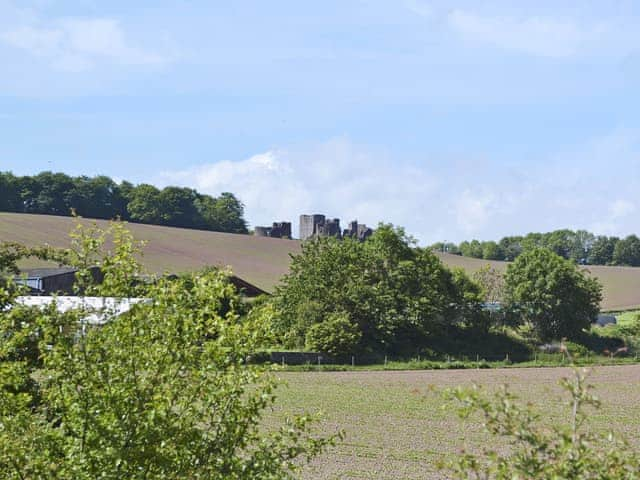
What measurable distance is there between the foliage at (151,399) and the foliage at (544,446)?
2.70 meters

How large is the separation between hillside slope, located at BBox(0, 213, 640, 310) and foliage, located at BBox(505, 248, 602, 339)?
2772 centimetres

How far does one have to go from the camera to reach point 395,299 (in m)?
70.8

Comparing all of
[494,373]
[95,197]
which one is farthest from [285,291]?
[95,197]

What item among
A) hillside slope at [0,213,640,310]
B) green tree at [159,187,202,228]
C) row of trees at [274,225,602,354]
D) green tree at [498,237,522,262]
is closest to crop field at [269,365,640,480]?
row of trees at [274,225,602,354]

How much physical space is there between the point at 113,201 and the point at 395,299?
8168cm

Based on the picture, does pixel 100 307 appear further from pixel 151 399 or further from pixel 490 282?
pixel 490 282

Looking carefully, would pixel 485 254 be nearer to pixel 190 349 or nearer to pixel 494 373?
pixel 494 373

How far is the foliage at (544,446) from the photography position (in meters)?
7.05

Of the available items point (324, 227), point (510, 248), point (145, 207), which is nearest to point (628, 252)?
point (510, 248)

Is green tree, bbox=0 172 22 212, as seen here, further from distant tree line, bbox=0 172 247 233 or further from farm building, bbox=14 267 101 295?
farm building, bbox=14 267 101 295

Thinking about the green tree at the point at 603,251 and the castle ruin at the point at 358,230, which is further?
the green tree at the point at 603,251

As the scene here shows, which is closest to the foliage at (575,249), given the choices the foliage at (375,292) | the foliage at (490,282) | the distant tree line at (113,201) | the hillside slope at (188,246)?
the distant tree line at (113,201)

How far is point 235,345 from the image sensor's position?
9.36 meters

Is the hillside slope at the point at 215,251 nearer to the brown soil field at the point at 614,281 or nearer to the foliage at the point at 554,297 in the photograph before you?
the brown soil field at the point at 614,281
